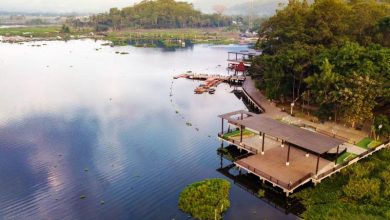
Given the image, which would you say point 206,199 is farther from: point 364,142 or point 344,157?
point 364,142

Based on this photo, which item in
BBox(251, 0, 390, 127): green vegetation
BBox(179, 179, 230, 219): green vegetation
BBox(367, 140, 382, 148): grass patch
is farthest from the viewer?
BBox(251, 0, 390, 127): green vegetation

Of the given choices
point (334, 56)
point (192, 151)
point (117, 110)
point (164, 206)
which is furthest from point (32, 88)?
point (334, 56)

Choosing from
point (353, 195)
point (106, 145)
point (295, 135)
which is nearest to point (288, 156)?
point (295, 135)

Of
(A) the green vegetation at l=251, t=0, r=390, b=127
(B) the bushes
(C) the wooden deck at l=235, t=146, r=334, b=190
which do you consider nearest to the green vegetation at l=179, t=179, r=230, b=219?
(C) the wooden deck at l=235, t=146, r=334, b=190

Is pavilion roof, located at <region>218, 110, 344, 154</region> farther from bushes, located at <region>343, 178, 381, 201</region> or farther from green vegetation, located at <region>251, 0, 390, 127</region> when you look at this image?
green vegetation, located at <region>251, 0, 390, 127</region>

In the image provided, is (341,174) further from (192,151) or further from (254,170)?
(192,151)

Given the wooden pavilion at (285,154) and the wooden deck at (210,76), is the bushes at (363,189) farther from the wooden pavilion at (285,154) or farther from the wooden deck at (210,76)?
the wooden deck at (210,76)
